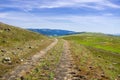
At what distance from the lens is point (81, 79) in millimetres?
24844

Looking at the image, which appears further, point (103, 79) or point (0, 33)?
point (0, 33)

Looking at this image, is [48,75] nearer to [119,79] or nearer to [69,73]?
[69,73]

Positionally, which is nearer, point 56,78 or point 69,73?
point 56,78

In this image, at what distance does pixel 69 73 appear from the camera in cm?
2778

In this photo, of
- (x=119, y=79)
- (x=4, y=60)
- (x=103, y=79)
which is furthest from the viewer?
(x=4, y=60)

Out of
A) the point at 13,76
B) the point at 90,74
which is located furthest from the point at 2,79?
the point at 90,74

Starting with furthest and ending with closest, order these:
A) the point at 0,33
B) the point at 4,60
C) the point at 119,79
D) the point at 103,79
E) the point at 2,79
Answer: the point at 0,33
the point at 4,60
the point at 119,79
the point at 103,79
the point at 2,79

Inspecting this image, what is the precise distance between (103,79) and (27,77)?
6.88 meters

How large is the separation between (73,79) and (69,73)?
3.22 meters

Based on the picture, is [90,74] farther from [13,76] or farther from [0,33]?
[0,33]

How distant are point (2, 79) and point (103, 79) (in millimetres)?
9002

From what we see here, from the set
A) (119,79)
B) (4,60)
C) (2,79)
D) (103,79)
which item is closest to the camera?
(2,79)

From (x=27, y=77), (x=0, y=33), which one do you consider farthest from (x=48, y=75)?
(x=0, y=33)

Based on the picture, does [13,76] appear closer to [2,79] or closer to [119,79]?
[2,79]
